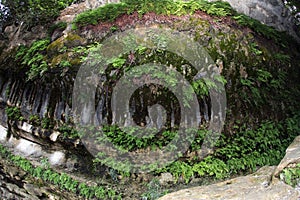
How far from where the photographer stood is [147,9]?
674cm

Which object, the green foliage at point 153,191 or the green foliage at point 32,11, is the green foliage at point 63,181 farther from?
the green foliage at point 32,11

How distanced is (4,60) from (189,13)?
4300mm

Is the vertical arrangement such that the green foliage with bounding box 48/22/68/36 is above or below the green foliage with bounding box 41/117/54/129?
above

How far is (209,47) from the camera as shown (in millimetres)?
6344

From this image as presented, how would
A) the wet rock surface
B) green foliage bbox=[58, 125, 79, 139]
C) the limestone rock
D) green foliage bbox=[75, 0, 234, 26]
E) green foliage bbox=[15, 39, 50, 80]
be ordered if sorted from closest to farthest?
the limestone rock
the wet rock surface
green foliage bbox=[58, 125, 79, 139]
green foliage bbox=[15, 39, 50, 80]
green foliage bbox=[75, 0, 234, 26]

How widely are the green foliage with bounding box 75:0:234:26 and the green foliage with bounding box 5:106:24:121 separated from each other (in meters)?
2.26

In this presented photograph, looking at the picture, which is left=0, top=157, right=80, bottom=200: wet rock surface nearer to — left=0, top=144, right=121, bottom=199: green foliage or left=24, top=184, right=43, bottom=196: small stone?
left=24, top=184, right=43, bottom=196: small stone

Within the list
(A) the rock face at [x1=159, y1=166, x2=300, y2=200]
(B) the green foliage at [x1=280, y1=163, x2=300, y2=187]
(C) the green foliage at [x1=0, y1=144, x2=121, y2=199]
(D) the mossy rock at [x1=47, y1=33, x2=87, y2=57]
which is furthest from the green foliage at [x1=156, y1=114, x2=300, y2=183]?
(D) the mossy rock at [x1=47, y1=33, x2=87, y2=57]

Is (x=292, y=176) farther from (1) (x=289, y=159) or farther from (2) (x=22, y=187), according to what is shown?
(2) (x=22, y=187)

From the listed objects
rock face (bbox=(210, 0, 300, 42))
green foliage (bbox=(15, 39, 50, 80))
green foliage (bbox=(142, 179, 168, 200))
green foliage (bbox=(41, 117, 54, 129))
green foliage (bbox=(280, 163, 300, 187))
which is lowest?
green foliage (bbox=(142, 179, 168, 200))

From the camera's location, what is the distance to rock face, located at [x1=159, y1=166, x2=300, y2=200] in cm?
384

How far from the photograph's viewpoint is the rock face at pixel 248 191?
384 centimetres

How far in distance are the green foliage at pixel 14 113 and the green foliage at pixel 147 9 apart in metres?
2.26

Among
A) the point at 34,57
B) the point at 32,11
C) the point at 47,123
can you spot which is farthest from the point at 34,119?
the point at 32,11
